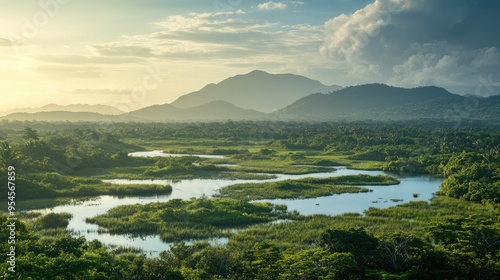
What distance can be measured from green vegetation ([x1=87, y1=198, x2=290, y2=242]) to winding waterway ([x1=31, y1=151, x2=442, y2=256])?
165cm

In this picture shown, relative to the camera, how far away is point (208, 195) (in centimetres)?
6412

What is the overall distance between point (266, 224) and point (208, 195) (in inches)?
707

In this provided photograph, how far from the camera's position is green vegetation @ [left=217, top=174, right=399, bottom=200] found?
212 ft

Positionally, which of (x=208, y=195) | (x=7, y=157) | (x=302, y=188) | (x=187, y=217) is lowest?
(x=208, y=195)

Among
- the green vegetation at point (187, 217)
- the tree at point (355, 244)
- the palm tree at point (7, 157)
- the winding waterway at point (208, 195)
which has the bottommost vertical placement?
the winding waterway at point (208, 195)

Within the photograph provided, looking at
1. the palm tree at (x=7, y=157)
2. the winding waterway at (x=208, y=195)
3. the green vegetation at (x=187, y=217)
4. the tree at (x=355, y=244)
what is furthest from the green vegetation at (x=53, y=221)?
the tree at (x=355, y=244)

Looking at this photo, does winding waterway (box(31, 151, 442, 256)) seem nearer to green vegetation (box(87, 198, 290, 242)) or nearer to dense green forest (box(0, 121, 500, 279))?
green vegetation (box(87, 198, 290, 242))

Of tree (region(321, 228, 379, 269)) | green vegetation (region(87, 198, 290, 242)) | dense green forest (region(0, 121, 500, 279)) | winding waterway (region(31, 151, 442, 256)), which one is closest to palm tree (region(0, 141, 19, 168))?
dense green forest (region(0, 121, 500, 279))

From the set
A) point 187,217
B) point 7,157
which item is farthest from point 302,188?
point 7,157

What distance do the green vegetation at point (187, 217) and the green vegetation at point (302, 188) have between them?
28.2ft

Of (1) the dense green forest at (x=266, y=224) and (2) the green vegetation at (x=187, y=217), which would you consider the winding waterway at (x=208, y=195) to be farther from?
(1) the dense green forest at (x=266, y=224)

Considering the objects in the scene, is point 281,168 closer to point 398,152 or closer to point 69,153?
point 398,152

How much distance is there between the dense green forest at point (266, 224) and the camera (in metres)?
28.0

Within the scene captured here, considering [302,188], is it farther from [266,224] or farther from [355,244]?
[355,244]
